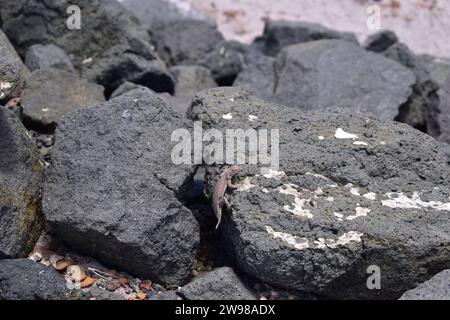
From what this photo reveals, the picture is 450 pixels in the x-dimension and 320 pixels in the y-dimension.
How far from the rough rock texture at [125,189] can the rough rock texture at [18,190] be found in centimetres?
20

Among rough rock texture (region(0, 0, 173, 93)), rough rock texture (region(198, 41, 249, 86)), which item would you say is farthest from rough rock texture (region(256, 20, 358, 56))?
rough rock texture (region(0, 0, 173, 93))

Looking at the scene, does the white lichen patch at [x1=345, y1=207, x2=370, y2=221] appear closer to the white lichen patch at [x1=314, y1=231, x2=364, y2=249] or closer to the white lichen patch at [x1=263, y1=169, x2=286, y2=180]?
the white lichen patch at [x1=314, y1=231, x2=364, y2=249]

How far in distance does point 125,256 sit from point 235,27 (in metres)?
5.44

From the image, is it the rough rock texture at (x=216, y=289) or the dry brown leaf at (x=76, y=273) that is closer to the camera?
the rough rock texture at (x=216, y=289)

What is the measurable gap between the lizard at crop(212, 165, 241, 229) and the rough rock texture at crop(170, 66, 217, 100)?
7.26 ft

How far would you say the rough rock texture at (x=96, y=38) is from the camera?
646 centimetres

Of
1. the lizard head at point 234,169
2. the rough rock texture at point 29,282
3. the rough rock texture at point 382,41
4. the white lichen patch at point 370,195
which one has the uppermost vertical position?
the lizard head at point 234,169

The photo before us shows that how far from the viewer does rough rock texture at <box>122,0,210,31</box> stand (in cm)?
819


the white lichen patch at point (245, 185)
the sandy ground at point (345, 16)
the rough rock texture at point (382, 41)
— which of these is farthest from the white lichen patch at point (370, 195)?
the sandy ground at point (345, 16)

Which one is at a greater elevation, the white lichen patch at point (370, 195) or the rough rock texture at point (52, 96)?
the white lichen patch at point (370, 195)

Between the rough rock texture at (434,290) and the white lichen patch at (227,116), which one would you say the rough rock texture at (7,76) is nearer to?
the white lichen patch at (227,116)

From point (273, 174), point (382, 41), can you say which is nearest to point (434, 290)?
point (273, 174)

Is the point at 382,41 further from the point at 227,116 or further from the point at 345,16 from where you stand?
the point at 227,116
